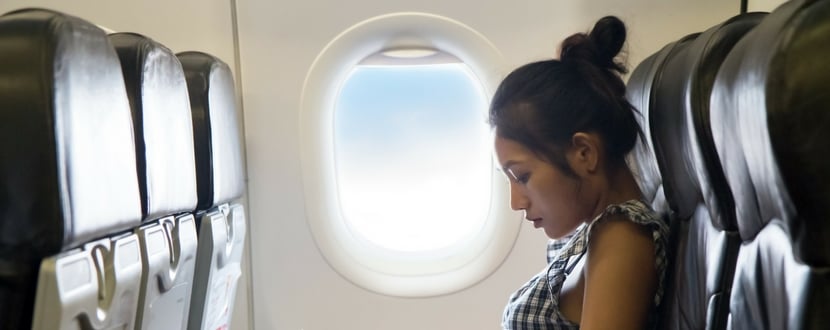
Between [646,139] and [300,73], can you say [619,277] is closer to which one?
[646,139]

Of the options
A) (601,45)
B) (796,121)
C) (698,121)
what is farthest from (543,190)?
(796,121)

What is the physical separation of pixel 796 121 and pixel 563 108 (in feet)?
2.52

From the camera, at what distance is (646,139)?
135cm

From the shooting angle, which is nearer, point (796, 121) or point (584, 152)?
point (796, 121)

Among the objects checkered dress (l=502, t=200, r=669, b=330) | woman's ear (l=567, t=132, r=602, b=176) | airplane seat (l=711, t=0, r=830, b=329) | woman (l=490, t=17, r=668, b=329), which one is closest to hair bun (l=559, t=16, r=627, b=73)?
woman (l=490, t=17, r=668, b=329)

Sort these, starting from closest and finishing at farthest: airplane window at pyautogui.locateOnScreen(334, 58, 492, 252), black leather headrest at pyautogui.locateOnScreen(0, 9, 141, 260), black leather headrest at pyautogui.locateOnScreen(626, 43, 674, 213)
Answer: black leather headrest at pyautogui.locateOnScreen(0, 9, 141, 260) < black leather headrest at pyautogui.locateOnScreen(626, 43, 674, 213) < airplane window at pyautogui.locateOnScreen(334, 58, 492, 252)

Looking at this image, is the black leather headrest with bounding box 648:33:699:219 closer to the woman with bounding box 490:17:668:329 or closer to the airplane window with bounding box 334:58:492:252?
the woman with bounding box 490:17:668:329

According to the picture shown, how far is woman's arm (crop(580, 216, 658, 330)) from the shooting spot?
1.18 metres

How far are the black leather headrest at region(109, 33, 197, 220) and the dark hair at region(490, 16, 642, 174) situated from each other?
0.64 meters

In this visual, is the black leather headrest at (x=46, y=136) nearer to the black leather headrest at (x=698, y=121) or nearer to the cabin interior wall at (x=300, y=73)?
the black leather headrest at (x=698, y=121)

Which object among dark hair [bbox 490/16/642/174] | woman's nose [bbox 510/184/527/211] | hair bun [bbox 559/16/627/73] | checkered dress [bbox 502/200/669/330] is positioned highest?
hair bun [bbox 559/16/627/73]

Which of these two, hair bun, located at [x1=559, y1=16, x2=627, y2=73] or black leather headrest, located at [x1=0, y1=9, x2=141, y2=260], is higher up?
hair bun, located at [x1=559, y1=16, x2=627, y2=73]

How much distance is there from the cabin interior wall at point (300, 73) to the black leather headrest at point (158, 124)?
71cm

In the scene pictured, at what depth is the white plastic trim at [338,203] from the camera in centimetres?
224
